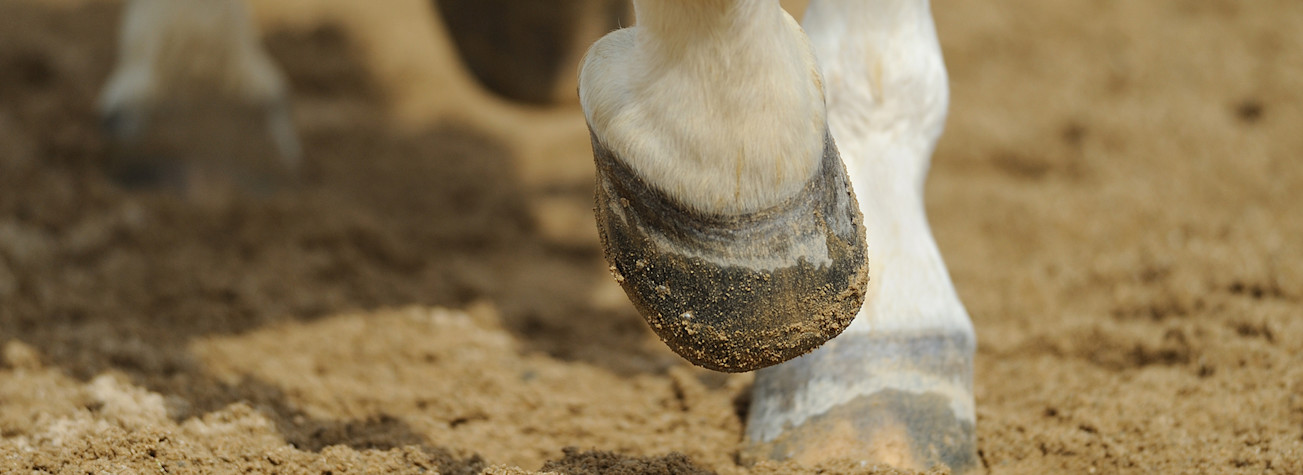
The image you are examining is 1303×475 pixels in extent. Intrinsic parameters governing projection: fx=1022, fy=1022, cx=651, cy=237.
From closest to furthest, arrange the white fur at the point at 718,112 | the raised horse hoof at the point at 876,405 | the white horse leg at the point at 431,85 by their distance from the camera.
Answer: the white fur at the point at 718,112
the raised horse hoof at the point at 876,405
the white horse leg at the point at 431,85

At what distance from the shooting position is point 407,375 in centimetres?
163

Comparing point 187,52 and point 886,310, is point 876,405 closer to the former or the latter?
point 886,310

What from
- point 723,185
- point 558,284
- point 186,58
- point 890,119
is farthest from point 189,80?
point 723,185

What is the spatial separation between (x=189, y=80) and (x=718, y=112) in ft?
6.05

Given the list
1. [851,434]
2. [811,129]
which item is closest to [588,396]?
[851,434]

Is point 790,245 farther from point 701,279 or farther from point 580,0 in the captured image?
point 580,0

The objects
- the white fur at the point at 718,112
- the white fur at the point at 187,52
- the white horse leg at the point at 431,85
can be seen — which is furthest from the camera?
the white horse leg at the point at 431,85

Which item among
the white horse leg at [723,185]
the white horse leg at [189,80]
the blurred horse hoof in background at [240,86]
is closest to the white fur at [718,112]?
the white horse leg at [723,185]

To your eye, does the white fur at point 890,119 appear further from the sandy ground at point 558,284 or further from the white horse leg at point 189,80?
the white horse leg at point 189,80

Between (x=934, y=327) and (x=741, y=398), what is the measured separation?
11.8 inches

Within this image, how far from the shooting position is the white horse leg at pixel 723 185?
99cm

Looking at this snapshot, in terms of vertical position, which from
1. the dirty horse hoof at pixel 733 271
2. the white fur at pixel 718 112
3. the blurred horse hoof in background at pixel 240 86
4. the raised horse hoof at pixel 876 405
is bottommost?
the raised horse hoof at pixel 876 405

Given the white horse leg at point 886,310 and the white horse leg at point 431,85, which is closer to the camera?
the white horse leg at point 886,310

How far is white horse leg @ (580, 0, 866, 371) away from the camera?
99 centimetres
